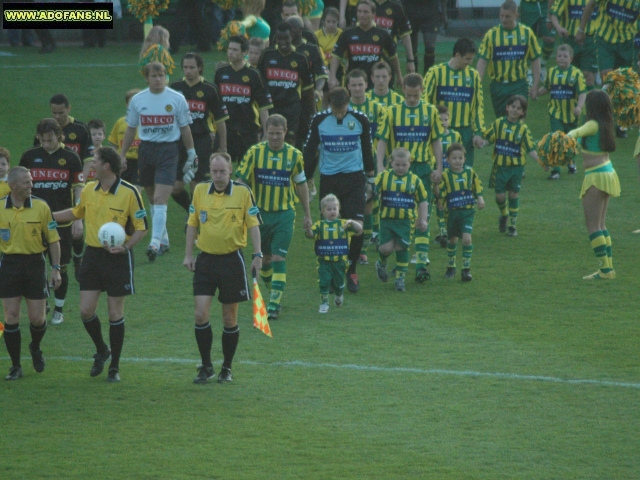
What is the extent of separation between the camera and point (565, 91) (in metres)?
16.1

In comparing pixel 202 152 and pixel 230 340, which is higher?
pixel 202 152

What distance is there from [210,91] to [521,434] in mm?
6802

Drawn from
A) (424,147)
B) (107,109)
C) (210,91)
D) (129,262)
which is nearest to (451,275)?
(424,147)

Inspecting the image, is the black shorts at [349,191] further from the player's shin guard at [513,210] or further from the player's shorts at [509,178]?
the player's shin guard at [513,210]

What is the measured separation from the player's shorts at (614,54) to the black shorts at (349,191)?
27.9 feet

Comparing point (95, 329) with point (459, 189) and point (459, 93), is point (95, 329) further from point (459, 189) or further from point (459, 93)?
point (459, 93)

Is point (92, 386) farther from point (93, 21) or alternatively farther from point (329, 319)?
point (93, 21)

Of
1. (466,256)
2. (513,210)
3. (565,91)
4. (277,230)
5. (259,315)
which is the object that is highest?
(565,91)

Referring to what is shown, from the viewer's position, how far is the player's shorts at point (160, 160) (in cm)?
1195

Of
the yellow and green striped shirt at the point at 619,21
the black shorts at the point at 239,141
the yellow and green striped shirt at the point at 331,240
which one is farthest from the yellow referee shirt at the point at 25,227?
the yellow and green striped shirt at the point at 619,21

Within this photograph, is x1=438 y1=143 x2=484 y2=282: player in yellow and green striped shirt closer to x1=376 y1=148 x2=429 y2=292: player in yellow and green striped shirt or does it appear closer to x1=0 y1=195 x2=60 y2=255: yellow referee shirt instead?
x1=376 y1=148 x2=429 y2=292: player in yellow and green striped shirt

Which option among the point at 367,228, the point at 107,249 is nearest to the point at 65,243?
the point at 107,249

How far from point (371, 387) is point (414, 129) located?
4.08m

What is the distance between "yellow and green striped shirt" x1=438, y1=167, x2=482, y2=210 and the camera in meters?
11.6
